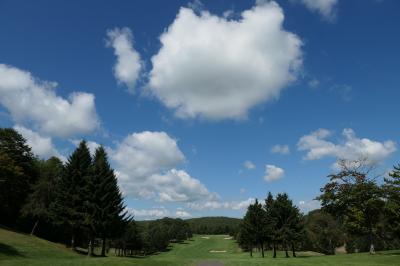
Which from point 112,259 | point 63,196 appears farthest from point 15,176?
point 112,259

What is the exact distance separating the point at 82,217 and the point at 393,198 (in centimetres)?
4080

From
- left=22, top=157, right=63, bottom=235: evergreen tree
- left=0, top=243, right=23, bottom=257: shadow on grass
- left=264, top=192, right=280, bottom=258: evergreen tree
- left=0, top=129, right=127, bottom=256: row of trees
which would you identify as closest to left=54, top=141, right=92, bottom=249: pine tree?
left=0, top=129, right=127, bottom=256: row of trees

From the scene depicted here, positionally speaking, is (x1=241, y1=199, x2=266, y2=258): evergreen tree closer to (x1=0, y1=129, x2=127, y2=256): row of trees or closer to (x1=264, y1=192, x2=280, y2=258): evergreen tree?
(x1=264, y1=192, x2=280, y2=258): evergreen tree

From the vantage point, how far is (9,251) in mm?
39188

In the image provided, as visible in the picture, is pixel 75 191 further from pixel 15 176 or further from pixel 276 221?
pixel 276 221

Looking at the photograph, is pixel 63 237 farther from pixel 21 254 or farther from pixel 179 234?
pixel 179 234

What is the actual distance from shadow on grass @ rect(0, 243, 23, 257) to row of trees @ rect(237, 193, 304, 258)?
3871cm

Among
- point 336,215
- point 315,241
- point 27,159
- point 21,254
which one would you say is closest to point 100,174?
point 21,254

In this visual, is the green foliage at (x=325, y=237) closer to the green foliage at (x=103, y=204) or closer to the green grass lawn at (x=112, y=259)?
the green grass lawn at (x=112, y=259)

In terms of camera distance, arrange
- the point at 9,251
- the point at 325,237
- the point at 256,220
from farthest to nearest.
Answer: the point at 325,237 < the point at 256,220 < the point at 9,251

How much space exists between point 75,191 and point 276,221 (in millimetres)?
33127

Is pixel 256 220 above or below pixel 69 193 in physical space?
below

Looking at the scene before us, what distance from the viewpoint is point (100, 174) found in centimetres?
4894

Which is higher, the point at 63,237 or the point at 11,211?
the point at 11,211
